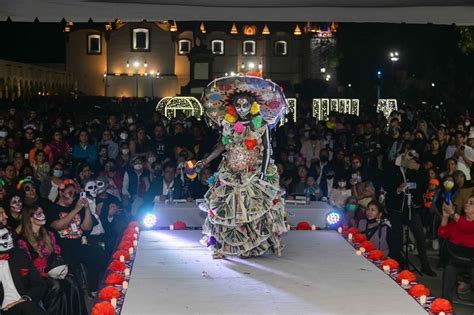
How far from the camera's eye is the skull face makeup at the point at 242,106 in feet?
26.0

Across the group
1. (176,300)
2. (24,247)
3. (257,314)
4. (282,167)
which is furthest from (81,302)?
(282,167)

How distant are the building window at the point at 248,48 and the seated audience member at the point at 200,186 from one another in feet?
114

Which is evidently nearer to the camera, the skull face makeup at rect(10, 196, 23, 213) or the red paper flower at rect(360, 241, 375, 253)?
the skull face makeup at rect(10, 196, 23, 213)

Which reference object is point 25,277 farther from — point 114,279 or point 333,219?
point 333,219

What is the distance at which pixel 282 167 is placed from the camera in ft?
41.7

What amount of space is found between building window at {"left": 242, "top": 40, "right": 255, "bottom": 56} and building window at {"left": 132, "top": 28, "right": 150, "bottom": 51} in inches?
235

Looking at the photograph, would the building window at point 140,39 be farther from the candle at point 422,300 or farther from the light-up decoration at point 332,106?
the candle at point 422,300

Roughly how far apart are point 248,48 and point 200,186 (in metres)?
35.1

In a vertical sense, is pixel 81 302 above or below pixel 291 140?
below

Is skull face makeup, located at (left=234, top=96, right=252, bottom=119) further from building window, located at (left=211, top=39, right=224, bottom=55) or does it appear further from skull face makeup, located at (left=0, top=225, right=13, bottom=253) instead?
building window, located at (left=211, top=39, right=224, bottom=55)

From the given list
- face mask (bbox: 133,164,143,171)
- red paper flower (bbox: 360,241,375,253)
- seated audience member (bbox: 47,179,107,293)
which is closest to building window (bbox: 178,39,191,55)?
face mask (bbox: 133,164,143,171)

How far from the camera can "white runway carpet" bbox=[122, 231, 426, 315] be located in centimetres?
631

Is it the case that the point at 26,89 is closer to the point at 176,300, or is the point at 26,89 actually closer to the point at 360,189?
the point at 360,189

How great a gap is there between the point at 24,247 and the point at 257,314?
105 inches
